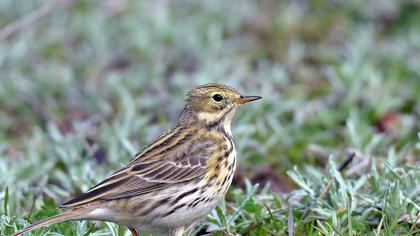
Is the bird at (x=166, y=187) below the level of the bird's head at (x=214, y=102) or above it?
below

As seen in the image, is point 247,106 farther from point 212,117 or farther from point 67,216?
point 67,216

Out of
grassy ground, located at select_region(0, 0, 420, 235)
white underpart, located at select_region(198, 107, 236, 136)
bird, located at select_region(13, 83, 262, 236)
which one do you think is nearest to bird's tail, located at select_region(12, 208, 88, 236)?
bird, located at select_region(13, 83, 262, 236)

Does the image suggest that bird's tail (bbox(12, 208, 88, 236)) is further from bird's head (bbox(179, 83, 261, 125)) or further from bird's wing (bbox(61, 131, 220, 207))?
bird's head (bbox(179, 83, 261, 125))

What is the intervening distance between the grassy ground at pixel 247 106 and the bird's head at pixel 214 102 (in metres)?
0.61

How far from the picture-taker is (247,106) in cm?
862

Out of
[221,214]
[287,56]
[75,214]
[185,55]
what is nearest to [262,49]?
[287,56]

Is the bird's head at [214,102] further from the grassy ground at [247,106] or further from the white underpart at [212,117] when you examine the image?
the grassy ground at [247,106]

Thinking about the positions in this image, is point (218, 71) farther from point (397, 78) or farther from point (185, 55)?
point (397, 78)

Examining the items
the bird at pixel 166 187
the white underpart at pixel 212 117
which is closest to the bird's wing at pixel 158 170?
the bird at pixel 166 187

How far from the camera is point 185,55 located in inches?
396

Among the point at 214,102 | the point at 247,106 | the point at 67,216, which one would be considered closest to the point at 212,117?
the point at 214,102

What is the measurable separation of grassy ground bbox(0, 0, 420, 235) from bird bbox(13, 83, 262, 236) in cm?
38

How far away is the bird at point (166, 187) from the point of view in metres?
5.25

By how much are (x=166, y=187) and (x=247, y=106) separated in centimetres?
329
